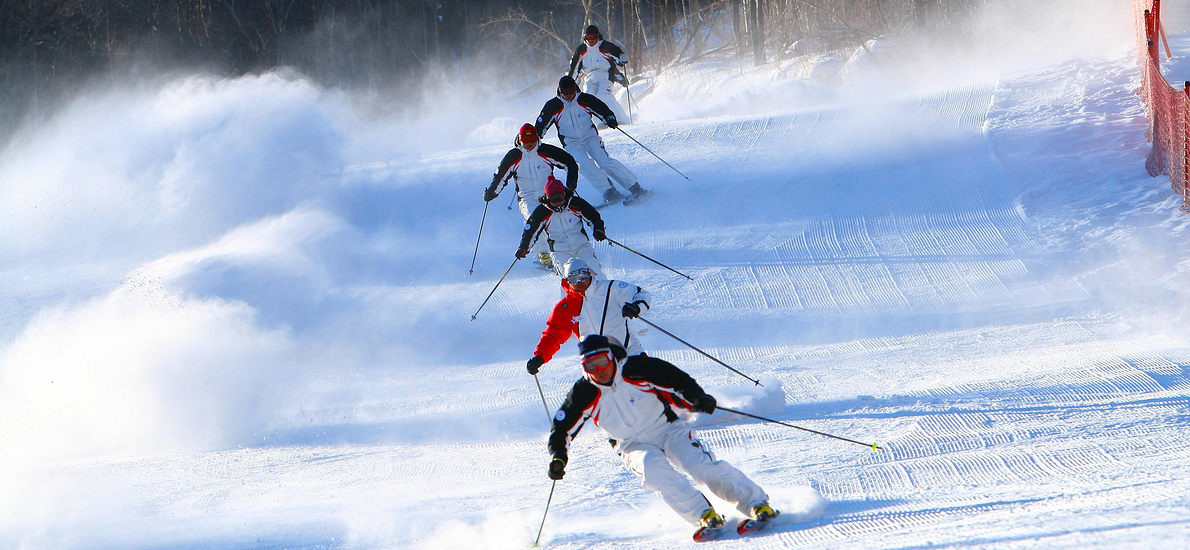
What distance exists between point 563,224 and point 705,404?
13.6 feet

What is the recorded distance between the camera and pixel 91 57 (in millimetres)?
30266

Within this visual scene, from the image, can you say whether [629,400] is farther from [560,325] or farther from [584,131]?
[584,131]

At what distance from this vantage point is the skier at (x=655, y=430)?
414 centimetres

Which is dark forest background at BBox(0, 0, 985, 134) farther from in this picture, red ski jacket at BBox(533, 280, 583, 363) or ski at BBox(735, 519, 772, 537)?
ski at BBox(735, 519, 772, 537)

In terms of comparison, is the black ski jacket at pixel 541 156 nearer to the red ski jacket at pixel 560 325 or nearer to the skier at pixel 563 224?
the skier at pixel 563 224

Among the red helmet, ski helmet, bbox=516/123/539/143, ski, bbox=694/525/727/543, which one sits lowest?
ski, bbox=694/525/727/543

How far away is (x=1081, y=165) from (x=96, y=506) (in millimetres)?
9650

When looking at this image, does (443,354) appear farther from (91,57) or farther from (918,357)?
(91,57)

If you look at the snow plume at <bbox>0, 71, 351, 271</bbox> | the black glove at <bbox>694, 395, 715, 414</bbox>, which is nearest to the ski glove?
the black glove at <bbox>694, 395, 715, 414</bbox>

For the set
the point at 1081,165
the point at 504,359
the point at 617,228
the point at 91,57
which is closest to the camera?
the point at 504,359

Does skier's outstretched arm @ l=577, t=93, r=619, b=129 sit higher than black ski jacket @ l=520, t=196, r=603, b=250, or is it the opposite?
skier's outstretched arm @ l=577, t=93, r=619, b=129

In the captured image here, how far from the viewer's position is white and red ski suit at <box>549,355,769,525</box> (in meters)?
4.16

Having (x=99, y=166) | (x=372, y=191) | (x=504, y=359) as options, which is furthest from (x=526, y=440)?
(x=99, y=166)

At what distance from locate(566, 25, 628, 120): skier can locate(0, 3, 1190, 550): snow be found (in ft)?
2.98
